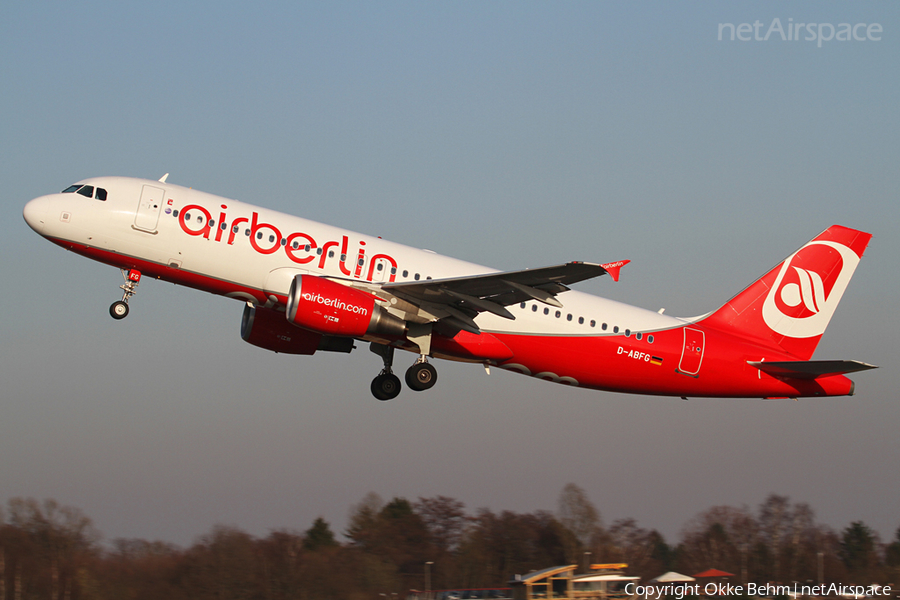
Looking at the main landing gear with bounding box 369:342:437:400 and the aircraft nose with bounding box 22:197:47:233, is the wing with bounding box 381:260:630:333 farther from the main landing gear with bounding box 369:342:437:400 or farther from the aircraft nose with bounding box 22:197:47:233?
the aircraft nose with bounding box 22:197:47:233

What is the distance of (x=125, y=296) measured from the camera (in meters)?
25.1

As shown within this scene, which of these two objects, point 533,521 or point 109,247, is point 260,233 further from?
point 533,521

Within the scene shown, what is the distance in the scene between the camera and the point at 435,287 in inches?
937

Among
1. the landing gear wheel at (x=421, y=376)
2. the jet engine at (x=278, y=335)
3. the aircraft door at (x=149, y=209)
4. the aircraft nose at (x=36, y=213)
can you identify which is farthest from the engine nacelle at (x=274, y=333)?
the aircraft nose at (x=36, y=213)

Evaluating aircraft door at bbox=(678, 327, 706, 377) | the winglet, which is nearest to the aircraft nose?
the winglet

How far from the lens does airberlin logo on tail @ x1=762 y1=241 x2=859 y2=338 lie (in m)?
29.5

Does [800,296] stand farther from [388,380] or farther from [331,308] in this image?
[331,308]

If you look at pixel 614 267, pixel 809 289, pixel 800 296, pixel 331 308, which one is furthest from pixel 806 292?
pixel 331 308

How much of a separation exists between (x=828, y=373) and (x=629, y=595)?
16773 mm

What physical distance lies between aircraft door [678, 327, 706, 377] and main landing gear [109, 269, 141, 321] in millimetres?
17444

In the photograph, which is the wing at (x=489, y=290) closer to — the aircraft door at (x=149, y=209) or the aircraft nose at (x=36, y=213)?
the aircraft door at (x=149, y=209)

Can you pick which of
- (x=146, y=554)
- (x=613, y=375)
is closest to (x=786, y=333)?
(x=613, y=375)

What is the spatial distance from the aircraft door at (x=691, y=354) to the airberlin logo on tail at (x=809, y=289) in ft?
10.5

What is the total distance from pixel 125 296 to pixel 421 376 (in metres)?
9.30
